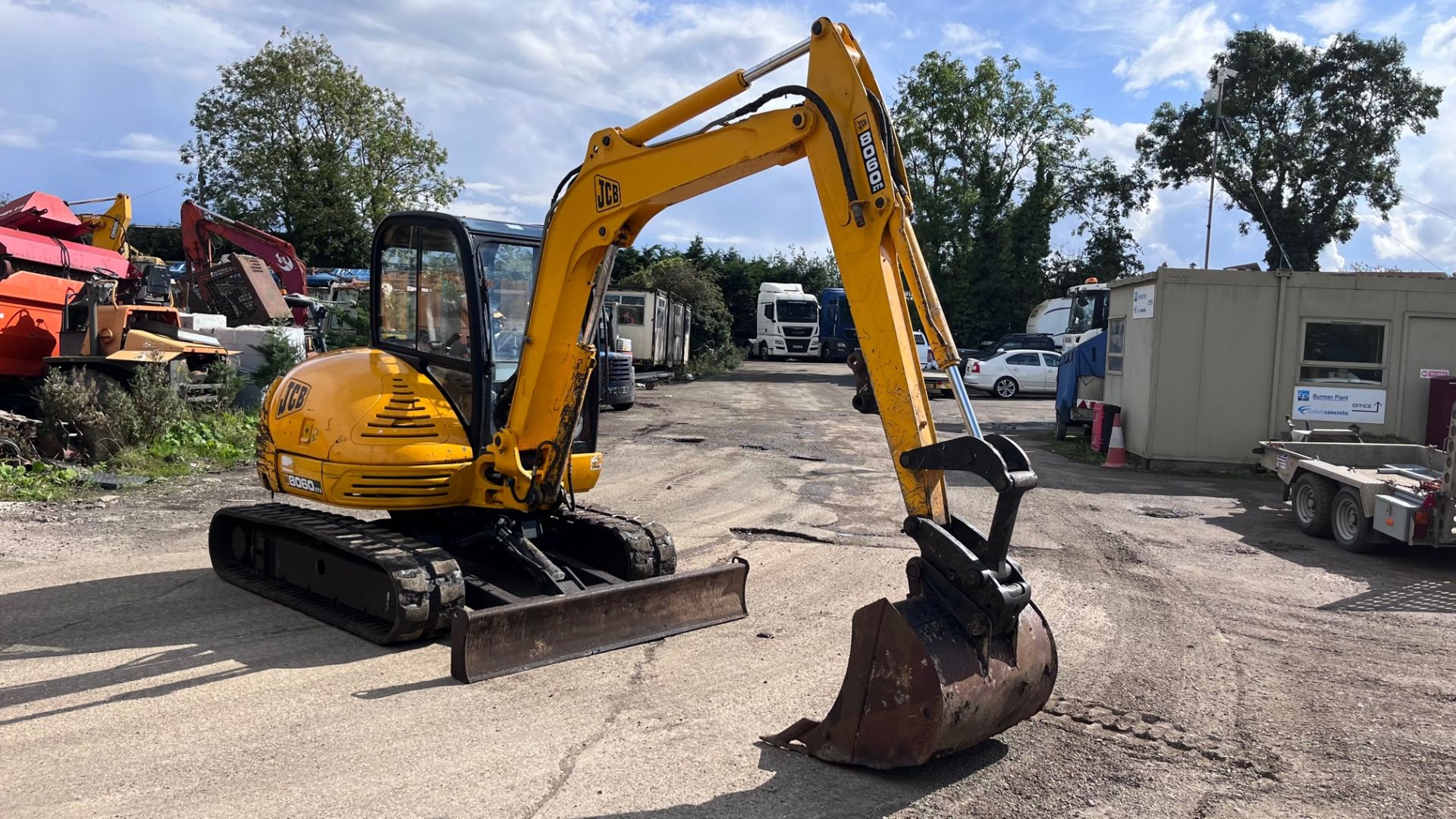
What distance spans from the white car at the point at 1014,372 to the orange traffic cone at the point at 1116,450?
12.9 m

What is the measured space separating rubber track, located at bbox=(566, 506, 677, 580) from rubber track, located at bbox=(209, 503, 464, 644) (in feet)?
4.00

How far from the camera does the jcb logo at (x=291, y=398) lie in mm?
6676

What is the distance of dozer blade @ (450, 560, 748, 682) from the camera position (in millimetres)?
5371

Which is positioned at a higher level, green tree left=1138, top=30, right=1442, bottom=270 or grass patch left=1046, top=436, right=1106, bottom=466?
green tree left=1138, top=30, right=1442, bottom=270

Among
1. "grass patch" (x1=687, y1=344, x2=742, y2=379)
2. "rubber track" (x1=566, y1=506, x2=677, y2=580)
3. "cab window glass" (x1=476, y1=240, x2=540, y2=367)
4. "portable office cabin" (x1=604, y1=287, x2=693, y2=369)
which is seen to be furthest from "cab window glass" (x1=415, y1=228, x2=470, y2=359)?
"grass patch" (x1=687, y1=344, x2=742, y2=379)

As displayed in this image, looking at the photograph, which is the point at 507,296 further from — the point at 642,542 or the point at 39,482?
the point at 39,482

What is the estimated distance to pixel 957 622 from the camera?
4254 millimetres

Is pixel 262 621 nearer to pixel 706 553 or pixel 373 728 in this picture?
pixel 373 728

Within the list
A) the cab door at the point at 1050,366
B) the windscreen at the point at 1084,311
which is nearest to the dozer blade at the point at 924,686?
the windscreen at the point at 1084,311

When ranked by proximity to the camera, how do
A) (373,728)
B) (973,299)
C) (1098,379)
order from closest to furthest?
(373,728) → (1098,379) → (973,299)

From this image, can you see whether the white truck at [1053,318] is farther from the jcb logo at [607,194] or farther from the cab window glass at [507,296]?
the jcb logo at [607,194]

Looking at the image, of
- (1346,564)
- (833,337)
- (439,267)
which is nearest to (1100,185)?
(833,337)

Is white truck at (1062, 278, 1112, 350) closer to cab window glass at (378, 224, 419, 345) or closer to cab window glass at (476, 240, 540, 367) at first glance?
cab window glass at (476, 240, 540, 367)

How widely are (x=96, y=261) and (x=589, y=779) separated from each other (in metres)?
14.2
